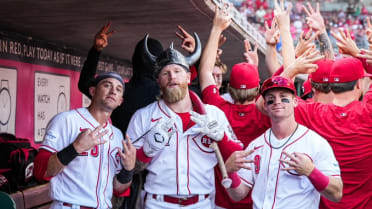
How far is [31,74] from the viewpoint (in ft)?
20.8

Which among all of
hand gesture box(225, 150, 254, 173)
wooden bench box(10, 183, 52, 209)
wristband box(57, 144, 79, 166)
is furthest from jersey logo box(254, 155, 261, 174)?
wooden bench box(10, 183, 52, 209)

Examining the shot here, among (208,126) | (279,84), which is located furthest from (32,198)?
(279,84)

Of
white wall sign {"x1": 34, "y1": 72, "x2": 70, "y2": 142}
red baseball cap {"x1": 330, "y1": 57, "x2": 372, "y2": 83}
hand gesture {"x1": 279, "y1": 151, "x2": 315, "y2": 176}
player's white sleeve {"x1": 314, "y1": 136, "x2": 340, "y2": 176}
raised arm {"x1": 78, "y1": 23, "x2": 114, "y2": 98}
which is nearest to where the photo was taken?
hand gesture {"x1": 279, "y1": 151, "x2": 315, "y2": 176}

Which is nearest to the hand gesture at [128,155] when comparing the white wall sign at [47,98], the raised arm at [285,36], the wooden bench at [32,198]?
the raised arm at [285,36]

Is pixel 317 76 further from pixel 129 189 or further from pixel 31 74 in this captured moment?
pixel 31 74

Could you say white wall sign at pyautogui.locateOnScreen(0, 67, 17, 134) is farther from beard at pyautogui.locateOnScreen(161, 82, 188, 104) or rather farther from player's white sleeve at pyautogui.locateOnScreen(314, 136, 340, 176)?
player's white sleeve at pyautogui.locateOnScreen(314, 136, 340, 176)

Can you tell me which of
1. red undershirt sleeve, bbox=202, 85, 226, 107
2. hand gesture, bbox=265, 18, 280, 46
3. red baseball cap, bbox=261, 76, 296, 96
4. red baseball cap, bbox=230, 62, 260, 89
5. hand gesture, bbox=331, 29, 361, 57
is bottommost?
red undershirt sleeve, bbox=202, 85, 226, 107

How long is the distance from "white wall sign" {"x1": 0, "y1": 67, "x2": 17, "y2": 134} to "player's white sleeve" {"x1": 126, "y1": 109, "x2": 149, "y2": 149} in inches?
118

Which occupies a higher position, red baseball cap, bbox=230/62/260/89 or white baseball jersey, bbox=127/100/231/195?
red baseball cap, bbox=230/62/260/89

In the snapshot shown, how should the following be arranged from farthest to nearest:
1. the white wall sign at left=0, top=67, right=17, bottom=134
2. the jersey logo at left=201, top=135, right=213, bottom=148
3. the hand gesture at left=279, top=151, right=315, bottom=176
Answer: the white wall sign at left=0, top=67, right=17, bottom=134, the jersey logo at left=201, top=135, right=213, bottom=148, the hand gesture at left=279, top=151, right=315, bottom=176

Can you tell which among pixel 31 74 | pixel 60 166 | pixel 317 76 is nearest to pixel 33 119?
pixel 31 74

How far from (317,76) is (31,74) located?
3946 mm

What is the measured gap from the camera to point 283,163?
3.01 meters

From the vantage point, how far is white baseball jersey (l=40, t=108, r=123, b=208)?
3.18 metres
